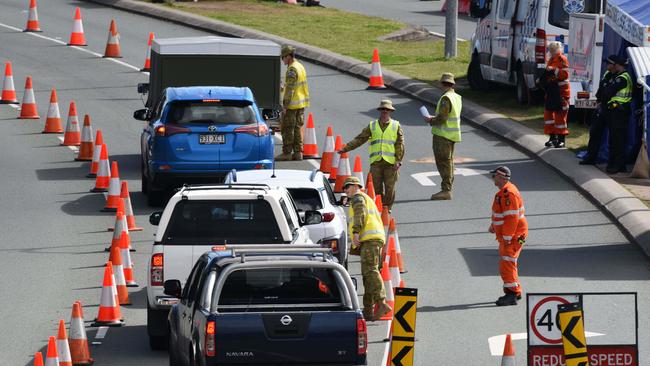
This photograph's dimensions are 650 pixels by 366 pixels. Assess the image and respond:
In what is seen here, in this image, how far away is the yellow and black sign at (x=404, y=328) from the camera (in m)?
13.2

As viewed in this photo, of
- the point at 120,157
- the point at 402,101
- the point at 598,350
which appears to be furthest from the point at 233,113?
the point at 598,350

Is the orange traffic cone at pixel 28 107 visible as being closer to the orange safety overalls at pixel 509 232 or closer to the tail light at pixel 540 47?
the tail light at pixel 540 47

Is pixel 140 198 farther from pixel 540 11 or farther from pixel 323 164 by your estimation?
pixel 540 11

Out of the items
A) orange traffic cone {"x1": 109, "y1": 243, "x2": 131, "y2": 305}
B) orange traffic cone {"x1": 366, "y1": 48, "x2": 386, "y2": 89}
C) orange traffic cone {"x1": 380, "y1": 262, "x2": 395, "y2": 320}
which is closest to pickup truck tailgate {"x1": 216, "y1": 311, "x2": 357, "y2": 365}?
orange traffic cone {"x1": 380, "y1": 262, "x2": 395, "y2": 320}

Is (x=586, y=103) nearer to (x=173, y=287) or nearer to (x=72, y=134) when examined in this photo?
(x=72, y=134)

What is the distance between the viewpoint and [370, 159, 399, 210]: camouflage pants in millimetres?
23516

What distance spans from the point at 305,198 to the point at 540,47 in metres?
12.7

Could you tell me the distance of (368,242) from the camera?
58.5 ft

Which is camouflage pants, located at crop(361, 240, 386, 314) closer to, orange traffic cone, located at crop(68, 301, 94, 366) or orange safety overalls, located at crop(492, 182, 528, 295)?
orange safety overalls, located at crop(492, 182, 528, 295)

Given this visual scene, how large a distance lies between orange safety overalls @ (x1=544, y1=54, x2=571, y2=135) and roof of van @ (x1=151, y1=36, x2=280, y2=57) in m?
4.88

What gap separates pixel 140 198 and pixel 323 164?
3.55m

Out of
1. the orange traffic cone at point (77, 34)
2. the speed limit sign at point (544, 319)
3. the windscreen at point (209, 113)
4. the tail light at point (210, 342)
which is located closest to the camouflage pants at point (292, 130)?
the windscreen at point (209, 113)

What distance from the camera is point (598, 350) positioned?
503 inches

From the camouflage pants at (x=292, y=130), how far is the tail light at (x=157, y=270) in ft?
39.9
